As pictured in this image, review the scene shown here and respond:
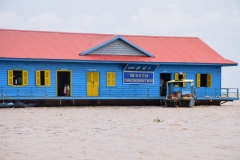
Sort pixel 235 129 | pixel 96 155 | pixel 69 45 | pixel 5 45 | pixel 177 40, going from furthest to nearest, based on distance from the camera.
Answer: pixel 177 40, pixel 69 45, pixel 5 45, pixel 235 129, pixel 96 155

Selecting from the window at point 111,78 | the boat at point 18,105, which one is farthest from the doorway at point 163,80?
the boat at point 18,105

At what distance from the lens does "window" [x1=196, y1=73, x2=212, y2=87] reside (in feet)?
132

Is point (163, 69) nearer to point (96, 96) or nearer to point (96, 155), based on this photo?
point (96, 96)

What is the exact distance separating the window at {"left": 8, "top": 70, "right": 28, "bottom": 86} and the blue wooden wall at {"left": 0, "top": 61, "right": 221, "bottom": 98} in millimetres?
217

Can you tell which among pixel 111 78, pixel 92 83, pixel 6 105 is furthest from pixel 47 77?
pixel 111 78

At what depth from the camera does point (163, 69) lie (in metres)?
39.6

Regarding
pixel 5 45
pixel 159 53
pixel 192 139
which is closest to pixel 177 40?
pixel 159 53

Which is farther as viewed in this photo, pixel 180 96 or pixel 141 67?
pixel 141 67

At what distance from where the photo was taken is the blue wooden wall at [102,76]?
35406 millimetres

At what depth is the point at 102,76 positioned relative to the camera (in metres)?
37.7

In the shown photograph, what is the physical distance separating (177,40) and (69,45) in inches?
367

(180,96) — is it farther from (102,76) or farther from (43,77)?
(43,77)

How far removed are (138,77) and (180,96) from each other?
3.52m

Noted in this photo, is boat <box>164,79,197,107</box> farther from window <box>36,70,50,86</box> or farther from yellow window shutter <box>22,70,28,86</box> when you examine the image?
yellow window shutter <box>22,70,28,86</box>
